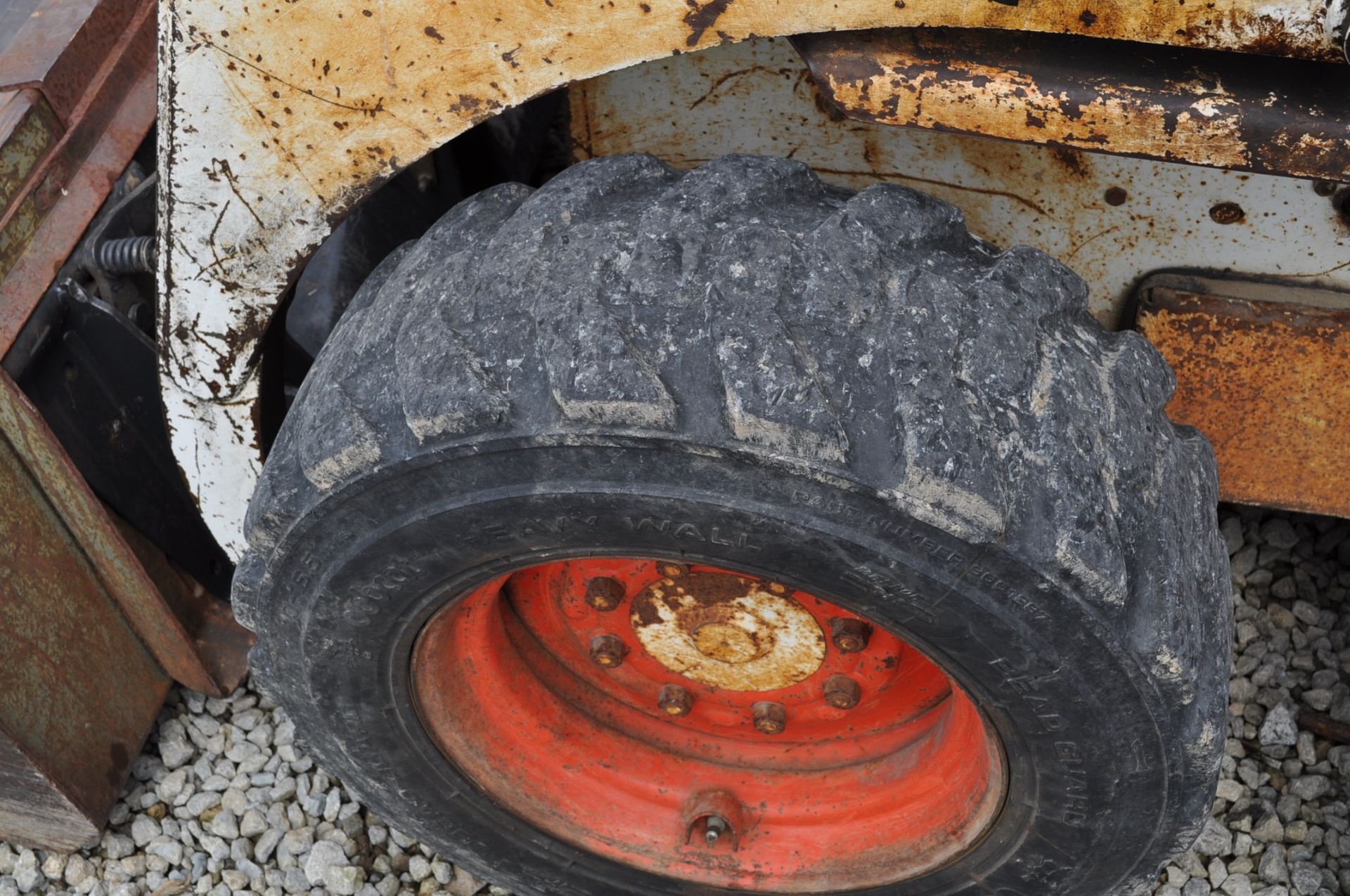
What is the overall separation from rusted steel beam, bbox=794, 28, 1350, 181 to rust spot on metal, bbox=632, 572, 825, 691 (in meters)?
0.61

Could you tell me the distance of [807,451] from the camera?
1.07m

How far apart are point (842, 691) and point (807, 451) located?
1.98 feet

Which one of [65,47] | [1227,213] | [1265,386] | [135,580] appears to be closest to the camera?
[1227,213]

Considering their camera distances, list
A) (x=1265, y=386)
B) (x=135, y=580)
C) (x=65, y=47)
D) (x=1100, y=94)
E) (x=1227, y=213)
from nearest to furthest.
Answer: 1. (x=1100, y=94)
2. (x=1227, y=213)
3. (x=1265, y=386)
4. (x=65, y=47)
5. (x=135, y=580)

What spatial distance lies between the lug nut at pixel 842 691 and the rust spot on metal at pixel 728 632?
0.03 m

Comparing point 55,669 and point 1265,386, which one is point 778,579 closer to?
point 1265,386

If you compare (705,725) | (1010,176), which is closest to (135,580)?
(705,725)

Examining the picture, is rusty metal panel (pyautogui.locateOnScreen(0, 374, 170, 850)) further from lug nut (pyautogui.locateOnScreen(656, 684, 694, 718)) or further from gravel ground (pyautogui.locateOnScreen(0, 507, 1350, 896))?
lug nut (pyautogui.locateOnScreen(656, 684, 694, 718))

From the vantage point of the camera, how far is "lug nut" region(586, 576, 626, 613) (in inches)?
60.9

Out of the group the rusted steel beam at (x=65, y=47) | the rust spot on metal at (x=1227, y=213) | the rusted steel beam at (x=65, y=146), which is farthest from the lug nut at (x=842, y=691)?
the rusted steel beam at (x=65, y=47)

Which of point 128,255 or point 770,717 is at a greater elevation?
point 128,255

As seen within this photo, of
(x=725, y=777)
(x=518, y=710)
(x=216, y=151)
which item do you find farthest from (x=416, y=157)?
(x=725, y=777)

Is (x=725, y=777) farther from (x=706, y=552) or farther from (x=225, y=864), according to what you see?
(x=225, y=864)

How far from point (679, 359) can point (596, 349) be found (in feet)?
0.24
